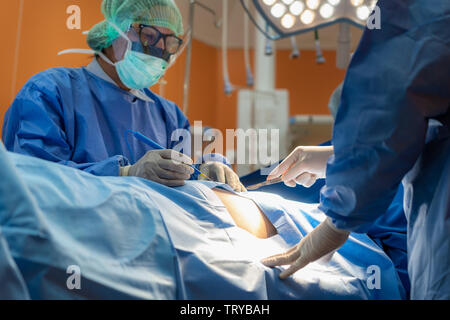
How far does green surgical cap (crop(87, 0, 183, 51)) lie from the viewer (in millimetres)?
1779

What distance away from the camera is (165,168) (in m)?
1.32

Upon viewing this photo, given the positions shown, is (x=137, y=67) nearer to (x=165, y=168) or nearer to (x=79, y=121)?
(x=79, y=121)

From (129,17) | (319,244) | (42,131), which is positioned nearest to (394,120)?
(319,244)

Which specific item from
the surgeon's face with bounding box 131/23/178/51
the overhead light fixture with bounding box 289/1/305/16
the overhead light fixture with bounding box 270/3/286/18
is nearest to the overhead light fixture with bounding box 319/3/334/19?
the overhead light fixture with bounding box 289/1/305/16

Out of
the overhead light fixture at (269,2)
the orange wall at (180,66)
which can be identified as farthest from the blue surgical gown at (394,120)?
the overhead light fixture at (269,2)

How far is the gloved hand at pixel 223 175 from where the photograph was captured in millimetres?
1658

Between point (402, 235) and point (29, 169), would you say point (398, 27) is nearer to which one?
point (402, 235)

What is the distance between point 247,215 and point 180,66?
2.04 meters

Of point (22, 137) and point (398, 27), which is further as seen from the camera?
point (22, 137)

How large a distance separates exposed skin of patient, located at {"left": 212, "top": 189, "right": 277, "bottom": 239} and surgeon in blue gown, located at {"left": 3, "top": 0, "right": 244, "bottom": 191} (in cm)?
18

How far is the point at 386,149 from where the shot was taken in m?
0.86

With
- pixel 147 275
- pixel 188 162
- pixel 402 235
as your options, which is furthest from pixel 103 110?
pixel 402 235

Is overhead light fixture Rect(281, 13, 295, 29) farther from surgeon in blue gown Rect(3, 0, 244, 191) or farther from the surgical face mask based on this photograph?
the surgical face mask
